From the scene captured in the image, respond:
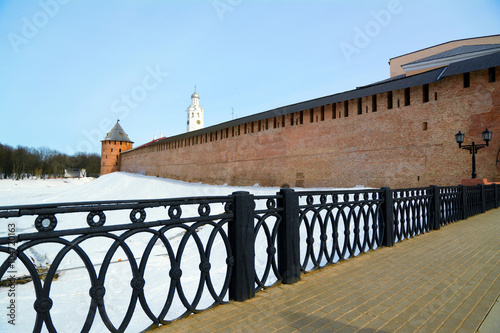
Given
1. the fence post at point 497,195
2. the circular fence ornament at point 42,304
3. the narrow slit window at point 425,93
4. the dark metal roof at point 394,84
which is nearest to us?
the circular fence ornament at point 42,304

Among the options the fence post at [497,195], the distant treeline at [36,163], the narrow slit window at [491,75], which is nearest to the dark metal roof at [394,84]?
the narrow slit window at [491,75]

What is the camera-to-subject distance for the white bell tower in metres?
64.8

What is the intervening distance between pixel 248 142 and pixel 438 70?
1178 cm

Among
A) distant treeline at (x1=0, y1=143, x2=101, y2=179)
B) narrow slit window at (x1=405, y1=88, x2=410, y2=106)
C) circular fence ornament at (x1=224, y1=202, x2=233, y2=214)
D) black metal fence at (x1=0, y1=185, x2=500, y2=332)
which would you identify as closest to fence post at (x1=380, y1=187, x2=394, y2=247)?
black metal fence at (x1=0, y1=185, x2=500, y2=332)

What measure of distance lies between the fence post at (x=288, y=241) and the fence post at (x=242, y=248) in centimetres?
39

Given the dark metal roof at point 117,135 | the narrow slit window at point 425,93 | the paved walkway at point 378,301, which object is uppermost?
the dark metal roof at point 117,135

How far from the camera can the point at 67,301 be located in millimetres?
5906

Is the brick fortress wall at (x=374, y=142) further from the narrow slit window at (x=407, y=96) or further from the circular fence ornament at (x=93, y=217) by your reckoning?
the circular fence ornament at (x=93, y=217)

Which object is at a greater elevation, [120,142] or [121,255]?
[120,142]

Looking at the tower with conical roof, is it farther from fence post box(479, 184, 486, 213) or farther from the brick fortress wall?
fence post box(479, 184, 486, 213)

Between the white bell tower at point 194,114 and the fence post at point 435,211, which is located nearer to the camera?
the fence post at point 435,211

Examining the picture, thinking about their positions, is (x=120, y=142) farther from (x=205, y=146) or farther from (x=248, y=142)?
(x=248, y=142)

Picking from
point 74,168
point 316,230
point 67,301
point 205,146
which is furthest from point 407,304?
point 74,168

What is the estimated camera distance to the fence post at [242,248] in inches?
83.1
